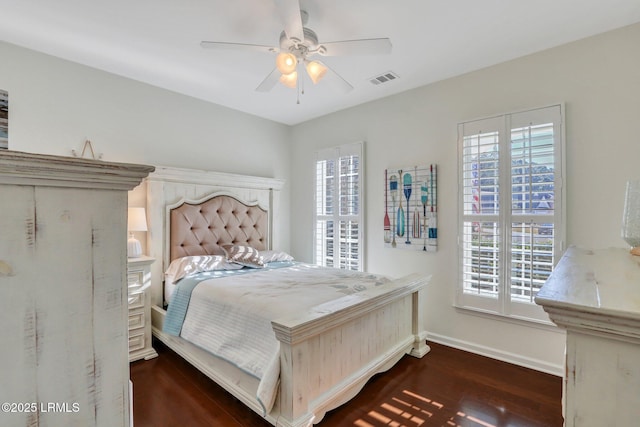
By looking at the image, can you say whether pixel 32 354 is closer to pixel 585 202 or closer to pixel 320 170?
pixel 585 202

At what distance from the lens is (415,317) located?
2842 millimetres

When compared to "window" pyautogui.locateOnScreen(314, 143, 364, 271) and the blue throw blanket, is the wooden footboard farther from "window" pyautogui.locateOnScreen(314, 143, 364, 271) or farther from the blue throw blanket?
"window" pyautogui.locateOnScreen(314, 143, 364, 271)

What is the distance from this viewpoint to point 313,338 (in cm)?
181

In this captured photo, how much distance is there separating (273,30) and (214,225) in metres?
2.17

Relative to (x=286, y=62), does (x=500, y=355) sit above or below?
below

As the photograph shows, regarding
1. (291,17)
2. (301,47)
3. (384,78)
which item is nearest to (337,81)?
(301,47)

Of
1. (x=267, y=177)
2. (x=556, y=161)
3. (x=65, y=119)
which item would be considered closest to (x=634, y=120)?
(x=556, y=161)

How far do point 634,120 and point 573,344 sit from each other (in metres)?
2.65

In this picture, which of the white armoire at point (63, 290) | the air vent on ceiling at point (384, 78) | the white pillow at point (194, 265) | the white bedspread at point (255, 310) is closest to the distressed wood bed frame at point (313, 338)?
the white bedspread at point (255, 310)

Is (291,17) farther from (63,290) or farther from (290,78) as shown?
(63,290)

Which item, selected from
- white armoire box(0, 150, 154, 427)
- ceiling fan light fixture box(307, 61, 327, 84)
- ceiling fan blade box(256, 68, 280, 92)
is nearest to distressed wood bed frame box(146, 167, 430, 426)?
white armoire box(0, 150, 154, 427)

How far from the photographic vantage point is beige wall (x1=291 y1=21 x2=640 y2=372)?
231cm

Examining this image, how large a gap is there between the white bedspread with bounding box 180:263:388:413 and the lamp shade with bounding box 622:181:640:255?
5.32ft

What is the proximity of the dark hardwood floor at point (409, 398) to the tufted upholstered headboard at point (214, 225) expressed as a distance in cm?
117
